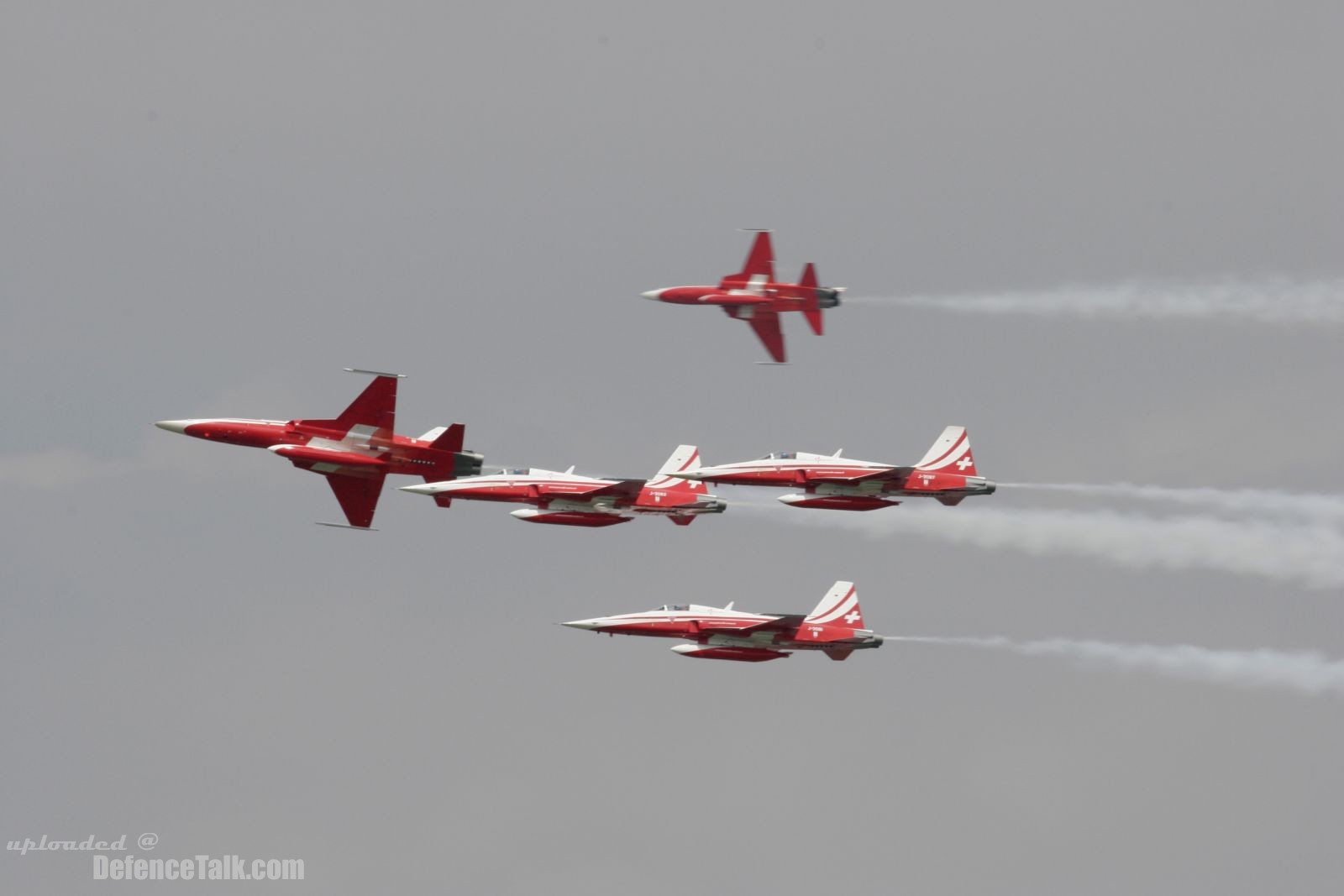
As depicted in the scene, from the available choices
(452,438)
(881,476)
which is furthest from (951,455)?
(452,438)

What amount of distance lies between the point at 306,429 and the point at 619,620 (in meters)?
16.2

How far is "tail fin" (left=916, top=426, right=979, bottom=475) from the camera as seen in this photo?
8900 centimetres

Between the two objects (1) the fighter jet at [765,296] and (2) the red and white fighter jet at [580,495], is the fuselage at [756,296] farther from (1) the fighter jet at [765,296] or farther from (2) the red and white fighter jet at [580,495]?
(2) the red and white fighter jet at [580,495]

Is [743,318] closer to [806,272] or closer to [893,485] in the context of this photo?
[806,272]

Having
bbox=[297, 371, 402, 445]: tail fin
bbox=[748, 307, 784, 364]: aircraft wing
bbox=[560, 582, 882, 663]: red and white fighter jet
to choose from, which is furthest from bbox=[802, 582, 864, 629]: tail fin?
bbox=[297, 371, 402, 445]: tail fin

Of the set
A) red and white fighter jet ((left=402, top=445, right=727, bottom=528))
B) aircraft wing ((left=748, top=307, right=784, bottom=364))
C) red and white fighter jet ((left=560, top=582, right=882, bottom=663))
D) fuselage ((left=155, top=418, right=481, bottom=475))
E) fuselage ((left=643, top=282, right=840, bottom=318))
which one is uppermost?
fuselage ((left=643, top=282, right=840, bottom=318))

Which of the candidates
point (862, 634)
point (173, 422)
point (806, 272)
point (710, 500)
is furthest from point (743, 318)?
point (173, 422)

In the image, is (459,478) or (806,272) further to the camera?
(806,272)

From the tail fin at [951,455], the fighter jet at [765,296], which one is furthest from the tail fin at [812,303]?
the tail fin at [951,455]

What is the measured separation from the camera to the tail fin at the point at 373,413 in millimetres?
91375

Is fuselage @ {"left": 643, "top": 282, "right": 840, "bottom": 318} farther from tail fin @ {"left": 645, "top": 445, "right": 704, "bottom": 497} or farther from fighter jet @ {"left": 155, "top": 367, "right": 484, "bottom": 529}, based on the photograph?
fighter jet @ {"left": 155, "top": 367, "right": 484, "bottom": 529}

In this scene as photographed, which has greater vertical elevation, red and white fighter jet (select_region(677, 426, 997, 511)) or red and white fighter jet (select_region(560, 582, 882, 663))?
red and white fighter jet (select_region(677, 426, 997, 511))

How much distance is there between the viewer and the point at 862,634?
8744 centimetres

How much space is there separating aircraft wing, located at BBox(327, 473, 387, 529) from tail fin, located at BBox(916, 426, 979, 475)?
80.3 feet
